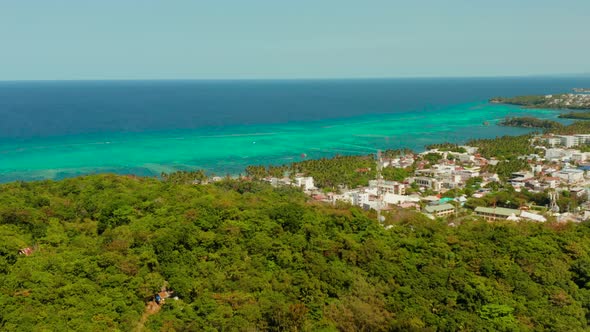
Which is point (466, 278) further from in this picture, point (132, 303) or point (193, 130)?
point (193, 130)

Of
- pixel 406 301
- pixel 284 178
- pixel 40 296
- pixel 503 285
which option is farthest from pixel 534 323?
pixel 284 178

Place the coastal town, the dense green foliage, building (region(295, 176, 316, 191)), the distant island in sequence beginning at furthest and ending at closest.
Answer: the distant island
the dense green foliage
building (region(295, 176, 316, 191))
the coastal town

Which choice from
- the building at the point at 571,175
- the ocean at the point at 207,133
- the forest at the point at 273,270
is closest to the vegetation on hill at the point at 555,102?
the ocean at the point at 207,133

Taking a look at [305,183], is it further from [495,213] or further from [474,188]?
[495,213]

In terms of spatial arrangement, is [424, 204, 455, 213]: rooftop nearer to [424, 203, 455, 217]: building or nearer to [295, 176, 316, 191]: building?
[424, 203, 455, 217]: building

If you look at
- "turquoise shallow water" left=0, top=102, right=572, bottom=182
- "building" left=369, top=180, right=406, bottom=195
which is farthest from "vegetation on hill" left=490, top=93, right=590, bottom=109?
"building" left=369, top=180, right=406, bottom=195

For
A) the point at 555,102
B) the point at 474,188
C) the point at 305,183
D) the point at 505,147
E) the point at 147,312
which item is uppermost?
the point at 555,102

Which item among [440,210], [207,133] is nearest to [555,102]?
[207,133]
